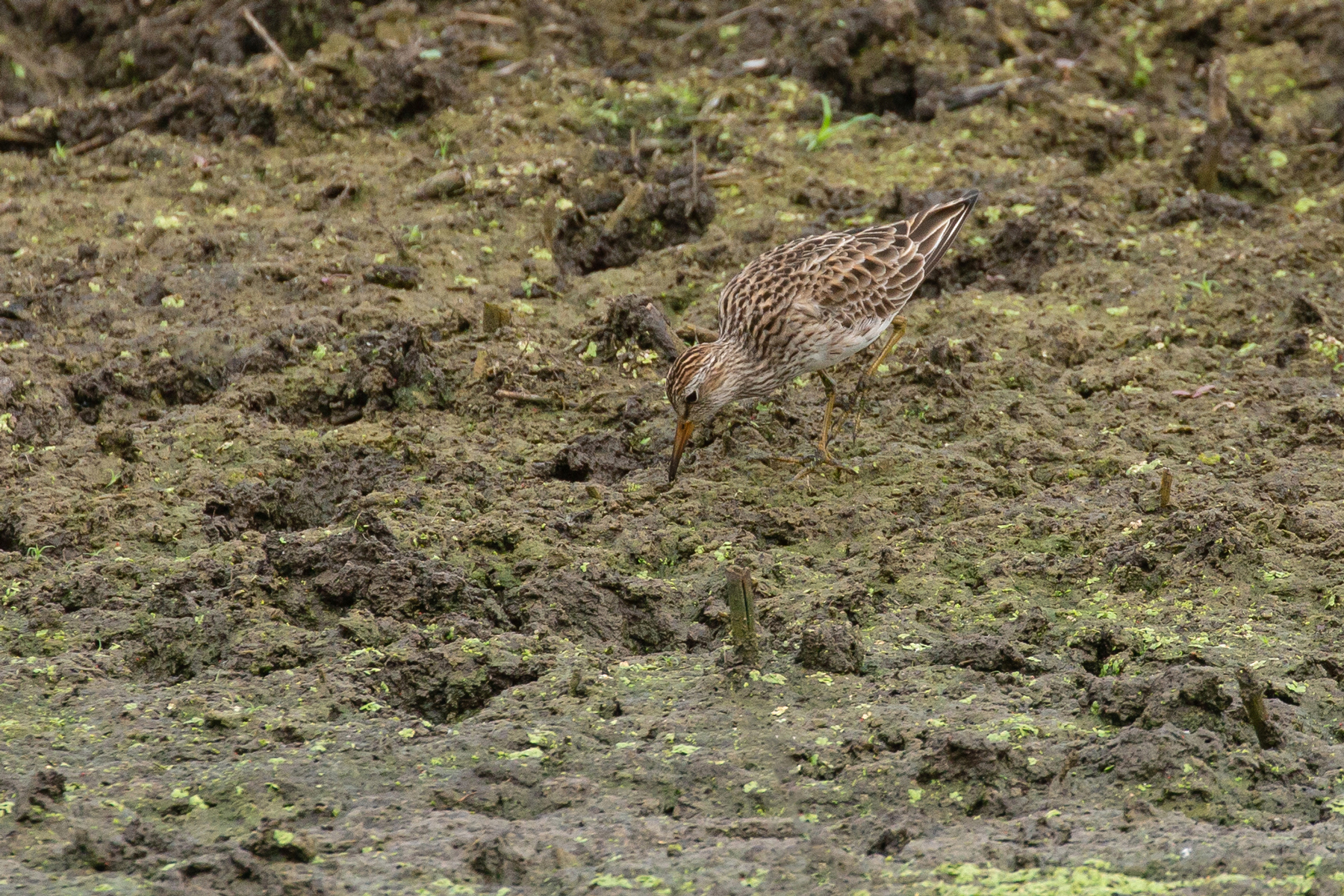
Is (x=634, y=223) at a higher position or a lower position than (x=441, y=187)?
lower

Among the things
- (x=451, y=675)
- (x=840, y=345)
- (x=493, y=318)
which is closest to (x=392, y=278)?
(x=493, y=318)

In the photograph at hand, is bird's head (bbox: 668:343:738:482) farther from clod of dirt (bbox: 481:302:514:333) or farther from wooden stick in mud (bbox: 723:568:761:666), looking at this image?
wooden stick in mud (bbox: 723:568:761:666)

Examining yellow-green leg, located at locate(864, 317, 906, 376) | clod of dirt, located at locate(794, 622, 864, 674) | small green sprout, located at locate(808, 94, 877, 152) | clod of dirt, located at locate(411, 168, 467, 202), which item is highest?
clod of dirt, located at locate(411, 168, 467, 202)

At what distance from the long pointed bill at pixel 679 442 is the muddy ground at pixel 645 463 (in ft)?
0.54

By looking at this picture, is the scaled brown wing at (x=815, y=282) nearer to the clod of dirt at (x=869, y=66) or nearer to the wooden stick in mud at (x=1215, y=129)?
the wooden stick in mud at (x=1215, y=129)

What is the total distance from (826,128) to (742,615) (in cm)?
557

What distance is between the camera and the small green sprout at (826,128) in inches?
388

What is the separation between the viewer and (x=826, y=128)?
32.4ft

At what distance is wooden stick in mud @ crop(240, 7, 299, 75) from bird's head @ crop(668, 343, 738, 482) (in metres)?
4.99

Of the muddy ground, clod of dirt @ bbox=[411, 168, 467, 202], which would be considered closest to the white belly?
the muddy ground

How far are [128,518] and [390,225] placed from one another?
319 cm

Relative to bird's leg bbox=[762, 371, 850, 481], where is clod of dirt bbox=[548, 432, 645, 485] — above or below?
above

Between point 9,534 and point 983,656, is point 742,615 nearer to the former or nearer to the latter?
point 983,656

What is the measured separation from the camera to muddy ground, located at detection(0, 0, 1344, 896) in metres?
4.46
